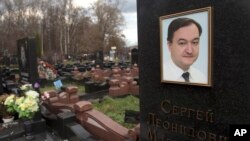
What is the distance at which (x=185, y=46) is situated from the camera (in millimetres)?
2908

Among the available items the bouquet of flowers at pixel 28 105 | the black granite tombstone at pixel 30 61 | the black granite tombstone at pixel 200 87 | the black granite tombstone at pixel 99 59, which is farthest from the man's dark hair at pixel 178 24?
the black granite tombstone at pixel 99 59

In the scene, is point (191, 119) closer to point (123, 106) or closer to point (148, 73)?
point (148, 73)

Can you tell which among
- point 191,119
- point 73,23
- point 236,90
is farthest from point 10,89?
point 73,23

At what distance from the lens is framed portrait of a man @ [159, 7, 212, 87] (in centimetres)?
268

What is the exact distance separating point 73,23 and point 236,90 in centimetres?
4301

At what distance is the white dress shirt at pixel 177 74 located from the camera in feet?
9.16

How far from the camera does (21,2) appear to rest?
1502 inches

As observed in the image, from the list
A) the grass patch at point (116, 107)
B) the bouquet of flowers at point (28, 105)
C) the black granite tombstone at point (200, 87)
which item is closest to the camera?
the black granite tombstone at point (200, 87)

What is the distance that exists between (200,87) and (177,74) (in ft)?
1.12

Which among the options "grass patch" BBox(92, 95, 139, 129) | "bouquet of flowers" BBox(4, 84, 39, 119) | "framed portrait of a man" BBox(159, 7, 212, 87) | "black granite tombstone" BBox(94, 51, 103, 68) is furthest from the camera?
"black granite tombstone" BBox(94, 51, 103, 68)

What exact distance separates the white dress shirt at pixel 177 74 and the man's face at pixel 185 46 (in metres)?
0.06

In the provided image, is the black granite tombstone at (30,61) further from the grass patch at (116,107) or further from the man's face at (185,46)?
the man's face at (185,46)

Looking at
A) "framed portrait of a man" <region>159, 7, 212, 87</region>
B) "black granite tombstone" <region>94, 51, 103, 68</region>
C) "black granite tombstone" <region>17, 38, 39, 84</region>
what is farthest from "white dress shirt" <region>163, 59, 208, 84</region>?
"black granite tombstone" <region>94, 51, 103, 68</region>

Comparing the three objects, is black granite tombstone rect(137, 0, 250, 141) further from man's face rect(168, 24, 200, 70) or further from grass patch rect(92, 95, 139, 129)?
grass patch rect(92, 95, 139, 129)
